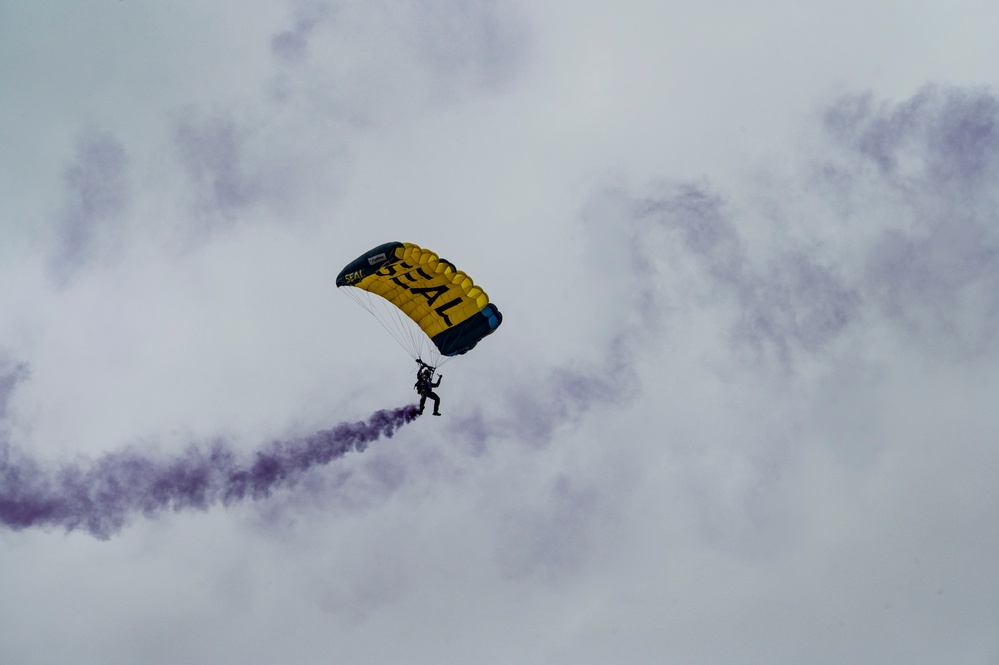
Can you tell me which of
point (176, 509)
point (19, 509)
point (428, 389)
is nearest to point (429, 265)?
point (428, 389)

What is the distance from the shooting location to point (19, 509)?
48.2 metres

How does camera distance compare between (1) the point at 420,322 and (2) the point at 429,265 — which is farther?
(1) the point at 420,322

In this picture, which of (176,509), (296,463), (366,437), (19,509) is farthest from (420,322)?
(19,509)

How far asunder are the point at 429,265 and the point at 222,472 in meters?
15.6

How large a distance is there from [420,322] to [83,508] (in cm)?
1707

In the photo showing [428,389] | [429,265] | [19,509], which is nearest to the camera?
[429,265]

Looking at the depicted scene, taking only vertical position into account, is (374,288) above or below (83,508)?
above

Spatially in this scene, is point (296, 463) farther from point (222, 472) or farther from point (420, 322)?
point (420, 322)

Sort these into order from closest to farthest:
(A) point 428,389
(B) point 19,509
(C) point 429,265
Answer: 1. (C) point 429,265
2. (A) point 428,389
3. (B) point 19,509

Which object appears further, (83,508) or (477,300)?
(83,508)

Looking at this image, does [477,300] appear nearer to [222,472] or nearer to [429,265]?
[429,265]

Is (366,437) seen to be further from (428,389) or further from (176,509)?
(176,509)

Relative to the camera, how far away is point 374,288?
44000mm

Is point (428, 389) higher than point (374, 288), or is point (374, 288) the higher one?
point (374, 288)
